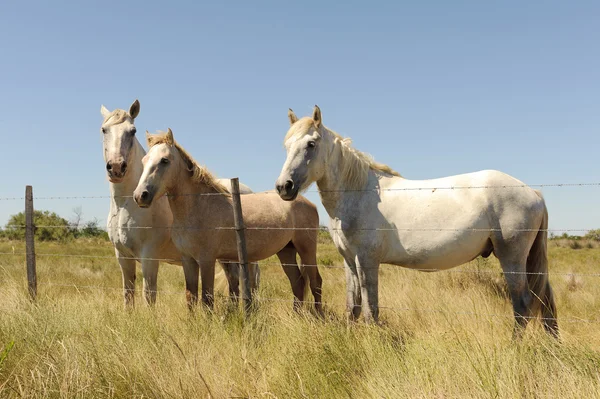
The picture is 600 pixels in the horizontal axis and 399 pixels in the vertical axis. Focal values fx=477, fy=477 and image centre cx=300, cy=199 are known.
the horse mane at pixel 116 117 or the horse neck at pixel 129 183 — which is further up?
the horse mane at pixel 116 117

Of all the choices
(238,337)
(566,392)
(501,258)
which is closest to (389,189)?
(501,258)

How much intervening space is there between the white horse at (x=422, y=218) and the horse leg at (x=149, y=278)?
229 centimetres

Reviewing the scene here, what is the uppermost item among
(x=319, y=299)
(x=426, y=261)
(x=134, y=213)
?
(x=134, y=213)

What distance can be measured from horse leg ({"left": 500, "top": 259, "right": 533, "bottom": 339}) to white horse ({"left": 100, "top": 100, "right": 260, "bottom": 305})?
3.95 meters

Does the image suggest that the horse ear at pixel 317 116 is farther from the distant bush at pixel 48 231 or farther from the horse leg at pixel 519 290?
the distant bush at pixel 48 231

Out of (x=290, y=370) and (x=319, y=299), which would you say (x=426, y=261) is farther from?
(x=319, y=299)

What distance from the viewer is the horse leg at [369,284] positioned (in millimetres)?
4684

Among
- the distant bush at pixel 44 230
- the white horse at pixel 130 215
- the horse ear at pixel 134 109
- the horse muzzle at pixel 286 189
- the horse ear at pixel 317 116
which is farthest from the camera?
the distant bush at pixel 44 230

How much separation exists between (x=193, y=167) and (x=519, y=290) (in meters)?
3.83

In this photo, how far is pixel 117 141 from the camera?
18.6 feet

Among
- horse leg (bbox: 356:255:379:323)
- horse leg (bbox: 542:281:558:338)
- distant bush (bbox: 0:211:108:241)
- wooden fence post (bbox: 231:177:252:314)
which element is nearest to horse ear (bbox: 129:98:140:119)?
wooden fence post (bbox: 231:177:252:314)

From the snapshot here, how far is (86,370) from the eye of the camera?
11.1 ft

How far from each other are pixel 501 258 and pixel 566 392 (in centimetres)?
197

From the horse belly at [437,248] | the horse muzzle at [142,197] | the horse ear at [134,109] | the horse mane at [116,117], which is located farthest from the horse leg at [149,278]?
the horse belly at [437,248]
